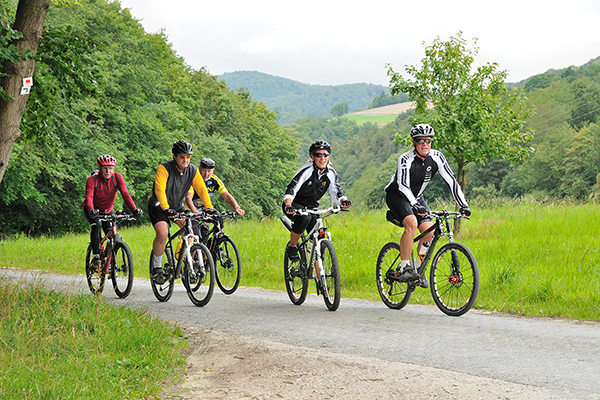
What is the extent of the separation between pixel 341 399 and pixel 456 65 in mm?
11408

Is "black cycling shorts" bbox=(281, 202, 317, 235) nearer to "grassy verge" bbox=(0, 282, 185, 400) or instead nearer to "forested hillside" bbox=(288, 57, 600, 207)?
"grassy verge" bbox=(0, 282, 185, 400)

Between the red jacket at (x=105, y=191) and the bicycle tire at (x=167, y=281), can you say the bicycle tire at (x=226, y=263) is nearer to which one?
the bicycle tire at (x=167, y=281)

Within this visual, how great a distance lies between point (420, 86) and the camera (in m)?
14.1

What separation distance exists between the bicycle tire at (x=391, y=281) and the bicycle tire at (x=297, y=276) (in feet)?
3.36

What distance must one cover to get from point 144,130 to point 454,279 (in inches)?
1231

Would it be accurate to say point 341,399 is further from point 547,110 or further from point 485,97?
point 547,110

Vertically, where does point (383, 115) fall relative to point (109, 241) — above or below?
above

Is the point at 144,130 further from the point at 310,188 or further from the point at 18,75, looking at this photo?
the point at 310,188

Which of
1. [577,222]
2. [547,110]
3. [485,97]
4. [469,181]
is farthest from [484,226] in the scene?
[547,110]

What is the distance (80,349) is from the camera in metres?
5.16

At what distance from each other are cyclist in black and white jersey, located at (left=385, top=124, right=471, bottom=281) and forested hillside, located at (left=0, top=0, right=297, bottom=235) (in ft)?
17.4

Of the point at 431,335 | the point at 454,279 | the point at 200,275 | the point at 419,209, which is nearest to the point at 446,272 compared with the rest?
the point at 454,279

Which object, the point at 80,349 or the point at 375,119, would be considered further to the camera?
the point at 375,119

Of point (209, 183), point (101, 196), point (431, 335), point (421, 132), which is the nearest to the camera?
point (431, 335)
